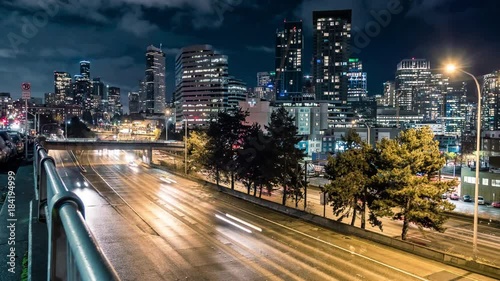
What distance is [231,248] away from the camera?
20859 mm

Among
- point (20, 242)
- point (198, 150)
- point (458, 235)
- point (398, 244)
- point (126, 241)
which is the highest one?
point (20, 242)

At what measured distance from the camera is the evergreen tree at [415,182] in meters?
26.0

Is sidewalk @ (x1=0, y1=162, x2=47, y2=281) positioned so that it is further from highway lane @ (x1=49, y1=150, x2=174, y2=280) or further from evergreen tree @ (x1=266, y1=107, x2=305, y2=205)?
evergreen tree @ (x1=266, y1=107, x2=305, y2=205)

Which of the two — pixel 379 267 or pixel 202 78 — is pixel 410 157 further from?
pixel 202 78

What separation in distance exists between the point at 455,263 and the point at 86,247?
22.9 m

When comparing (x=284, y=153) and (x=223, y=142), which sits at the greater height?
(x=223, y=142)

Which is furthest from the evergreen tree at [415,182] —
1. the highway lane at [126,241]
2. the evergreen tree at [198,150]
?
the evergreen tree at [198,150]

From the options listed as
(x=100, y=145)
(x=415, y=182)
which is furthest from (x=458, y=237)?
(x=100, y=145)

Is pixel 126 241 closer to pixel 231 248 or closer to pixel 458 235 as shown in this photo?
pixel 231 248

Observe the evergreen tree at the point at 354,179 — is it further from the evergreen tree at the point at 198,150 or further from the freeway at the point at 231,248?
the evergreen tree at the point at 198,150

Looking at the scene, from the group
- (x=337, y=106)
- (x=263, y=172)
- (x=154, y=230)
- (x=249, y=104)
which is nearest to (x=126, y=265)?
(x=154, y=230)

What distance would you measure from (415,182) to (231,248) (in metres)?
14.9

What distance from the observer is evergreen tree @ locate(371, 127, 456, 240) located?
2595 cm

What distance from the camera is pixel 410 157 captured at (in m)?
27.2
